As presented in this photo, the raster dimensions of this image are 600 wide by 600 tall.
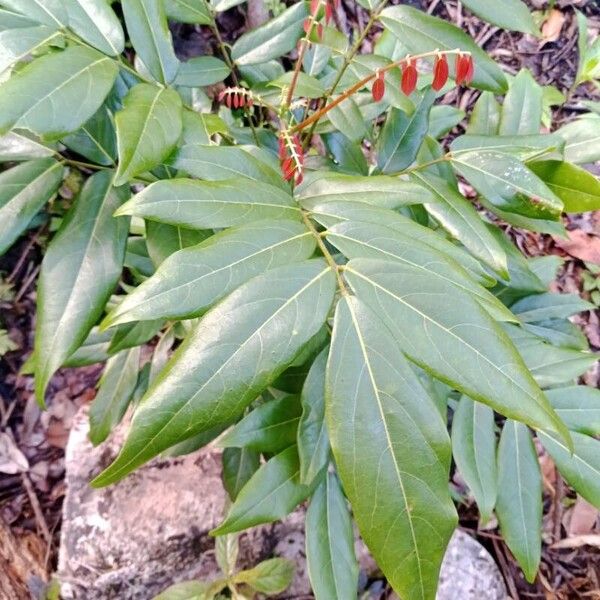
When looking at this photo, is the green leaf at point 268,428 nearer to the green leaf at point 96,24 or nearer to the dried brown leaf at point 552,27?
the green leaf at point 96,24

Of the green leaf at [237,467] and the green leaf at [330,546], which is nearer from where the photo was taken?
the green leaf at [330,546]

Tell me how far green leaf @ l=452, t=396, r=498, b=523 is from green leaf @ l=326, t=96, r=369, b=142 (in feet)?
1.76

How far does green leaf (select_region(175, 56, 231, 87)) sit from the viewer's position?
1.10 metres

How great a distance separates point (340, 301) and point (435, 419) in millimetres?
158

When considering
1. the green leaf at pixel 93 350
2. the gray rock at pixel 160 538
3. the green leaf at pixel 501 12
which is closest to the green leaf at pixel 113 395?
the green leaf at pixel 93 350

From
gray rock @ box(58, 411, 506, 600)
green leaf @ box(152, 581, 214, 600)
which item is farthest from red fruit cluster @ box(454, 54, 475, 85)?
green leaf @ box(152, 581, 214, 600)

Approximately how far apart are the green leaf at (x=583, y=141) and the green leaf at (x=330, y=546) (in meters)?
0.79

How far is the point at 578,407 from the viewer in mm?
1080

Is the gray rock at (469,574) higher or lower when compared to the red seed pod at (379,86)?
lower

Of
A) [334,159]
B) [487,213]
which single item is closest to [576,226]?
[487,213]

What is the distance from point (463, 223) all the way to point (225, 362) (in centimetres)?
56

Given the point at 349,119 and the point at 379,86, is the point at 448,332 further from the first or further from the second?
the point at 349,119

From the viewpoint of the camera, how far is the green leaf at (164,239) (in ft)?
2.81

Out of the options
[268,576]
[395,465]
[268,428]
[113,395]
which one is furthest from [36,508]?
[395,465]
